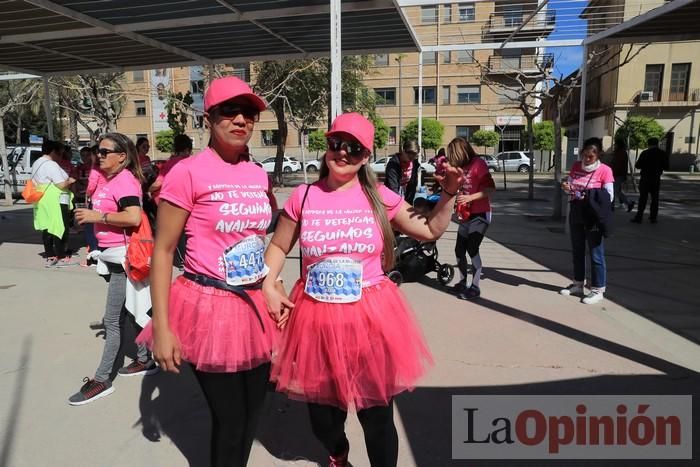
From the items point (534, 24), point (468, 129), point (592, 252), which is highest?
point (534, 24)

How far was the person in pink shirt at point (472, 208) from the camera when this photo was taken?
5215 millimetres

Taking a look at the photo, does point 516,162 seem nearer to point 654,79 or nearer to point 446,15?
point 654,79

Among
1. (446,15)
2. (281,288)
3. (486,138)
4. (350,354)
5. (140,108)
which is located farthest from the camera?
(140,108)

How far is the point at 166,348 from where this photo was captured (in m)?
2.01

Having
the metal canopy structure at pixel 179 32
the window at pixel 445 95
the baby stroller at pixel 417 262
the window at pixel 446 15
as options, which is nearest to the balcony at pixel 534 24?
the metal canopy structure at pixel 179 32

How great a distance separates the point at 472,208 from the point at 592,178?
1339mm

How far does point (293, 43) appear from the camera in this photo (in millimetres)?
8750

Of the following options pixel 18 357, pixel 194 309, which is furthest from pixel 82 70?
pixel 194 309

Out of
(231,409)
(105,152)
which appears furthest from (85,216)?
(231,409)

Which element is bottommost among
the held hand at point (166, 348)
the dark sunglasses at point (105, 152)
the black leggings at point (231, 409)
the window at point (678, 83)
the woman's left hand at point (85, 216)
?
the black leggings at point (231, 409)

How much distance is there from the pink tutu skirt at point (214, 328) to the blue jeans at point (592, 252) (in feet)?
14.9

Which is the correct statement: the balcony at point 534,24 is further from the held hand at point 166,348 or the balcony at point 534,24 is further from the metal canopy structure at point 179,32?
the held hand at point 166,348

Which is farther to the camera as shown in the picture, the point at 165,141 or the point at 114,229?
the point at 165,141

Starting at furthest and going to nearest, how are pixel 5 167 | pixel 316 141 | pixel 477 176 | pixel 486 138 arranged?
pixel 486 138 → pixel 316 141 → pixel 5 167 → pixel 477 176
